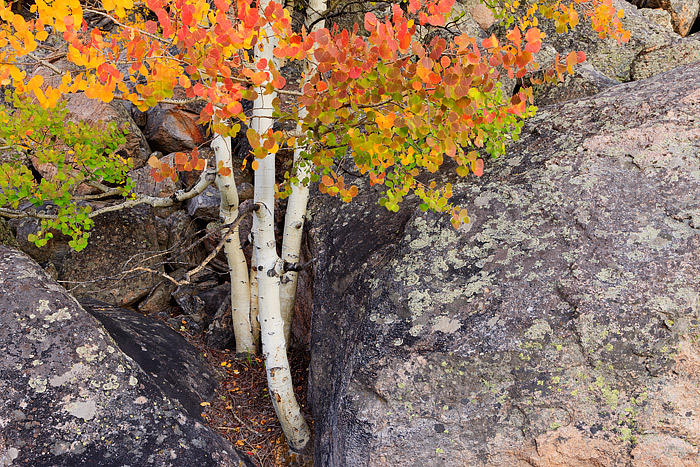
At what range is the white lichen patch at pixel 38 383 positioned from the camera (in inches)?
158

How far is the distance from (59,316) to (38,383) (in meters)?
0.64

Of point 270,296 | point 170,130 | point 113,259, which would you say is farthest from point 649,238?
point 170,130

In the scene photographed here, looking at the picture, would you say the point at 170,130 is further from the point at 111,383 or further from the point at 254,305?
the point at 111,383

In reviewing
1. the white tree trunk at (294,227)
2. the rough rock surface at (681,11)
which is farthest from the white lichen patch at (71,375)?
the rough rock surface at (681,11)

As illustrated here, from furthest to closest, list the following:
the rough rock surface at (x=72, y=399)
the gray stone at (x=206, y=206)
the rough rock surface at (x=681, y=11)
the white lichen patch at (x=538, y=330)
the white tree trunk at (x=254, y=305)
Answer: the rough rock surface at (x=681, y=11) → the gray stone at (x=206, y=206) → the white tree trunk at (x=254, y=305) → the rough rock surface at (x=72, y=399) → the white lichen patch at (x=538, y=330)

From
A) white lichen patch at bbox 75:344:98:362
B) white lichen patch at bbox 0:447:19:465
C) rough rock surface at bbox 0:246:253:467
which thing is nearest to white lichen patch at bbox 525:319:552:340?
rough rock surface at bbox 0:246:253:467

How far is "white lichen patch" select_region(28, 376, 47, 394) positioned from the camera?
402 centimetres

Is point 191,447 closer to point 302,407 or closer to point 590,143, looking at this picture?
point 302,407

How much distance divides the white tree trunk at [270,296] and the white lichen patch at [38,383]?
2.17 metres

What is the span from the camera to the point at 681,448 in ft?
10.9

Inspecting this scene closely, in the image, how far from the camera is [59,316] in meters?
4.40

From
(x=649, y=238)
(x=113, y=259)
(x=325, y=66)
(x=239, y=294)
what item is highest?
(x=325, y=66)

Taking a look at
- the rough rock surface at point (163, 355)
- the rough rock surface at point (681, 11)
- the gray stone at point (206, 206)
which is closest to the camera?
the rough rock surface at point (163, 355)

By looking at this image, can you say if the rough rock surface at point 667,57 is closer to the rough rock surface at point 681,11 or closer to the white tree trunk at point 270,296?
the rough rock surface at point 681,11
